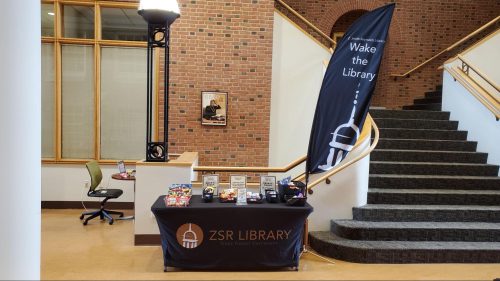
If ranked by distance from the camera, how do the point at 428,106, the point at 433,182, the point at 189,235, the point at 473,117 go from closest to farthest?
the point at 189,235 < the point at 433,182 < the point at 473,117 < the point at 428,106

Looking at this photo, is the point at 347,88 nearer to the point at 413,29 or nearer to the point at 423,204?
Answer: the point at 423,204

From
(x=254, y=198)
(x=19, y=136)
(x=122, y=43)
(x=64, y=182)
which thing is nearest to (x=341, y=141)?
(x=254, y=198)

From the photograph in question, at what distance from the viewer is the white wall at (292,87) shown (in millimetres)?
6664

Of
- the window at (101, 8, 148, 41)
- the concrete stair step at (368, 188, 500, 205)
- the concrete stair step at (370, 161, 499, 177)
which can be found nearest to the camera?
the concrete stair step at (368, 188, 500, 205)

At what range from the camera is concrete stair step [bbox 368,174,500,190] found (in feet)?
17.6

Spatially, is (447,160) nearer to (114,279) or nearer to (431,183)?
(431,183)

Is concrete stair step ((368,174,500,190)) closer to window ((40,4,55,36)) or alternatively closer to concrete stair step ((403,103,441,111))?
concrete stair step ((403,103,441,111))

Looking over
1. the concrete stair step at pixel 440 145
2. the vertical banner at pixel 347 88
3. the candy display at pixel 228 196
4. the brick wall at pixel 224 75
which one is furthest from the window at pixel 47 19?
the concrete stair step at pixel 440 145

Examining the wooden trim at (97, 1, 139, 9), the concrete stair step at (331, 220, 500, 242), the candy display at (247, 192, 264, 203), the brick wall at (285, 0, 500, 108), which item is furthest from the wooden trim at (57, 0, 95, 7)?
the concrete stair step at (331, 220, 500, 242)

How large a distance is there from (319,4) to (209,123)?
431 centimetres

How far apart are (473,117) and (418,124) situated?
34.5 inches

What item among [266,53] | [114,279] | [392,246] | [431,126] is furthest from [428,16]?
[114,279]

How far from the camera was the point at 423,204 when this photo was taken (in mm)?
5070

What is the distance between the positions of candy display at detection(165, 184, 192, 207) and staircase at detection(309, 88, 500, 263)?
1.72m
